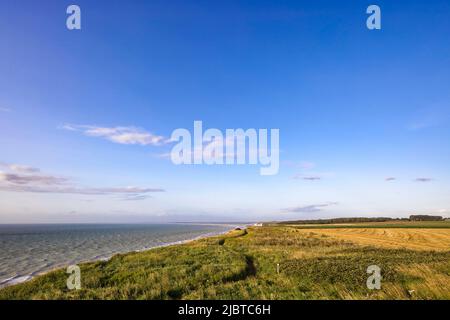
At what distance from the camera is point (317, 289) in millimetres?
14906

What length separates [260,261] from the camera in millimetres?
26859

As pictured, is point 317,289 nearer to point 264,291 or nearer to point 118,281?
point 264,291

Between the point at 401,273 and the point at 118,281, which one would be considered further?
the point at 118,281

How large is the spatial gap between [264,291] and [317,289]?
2559 millimetres
